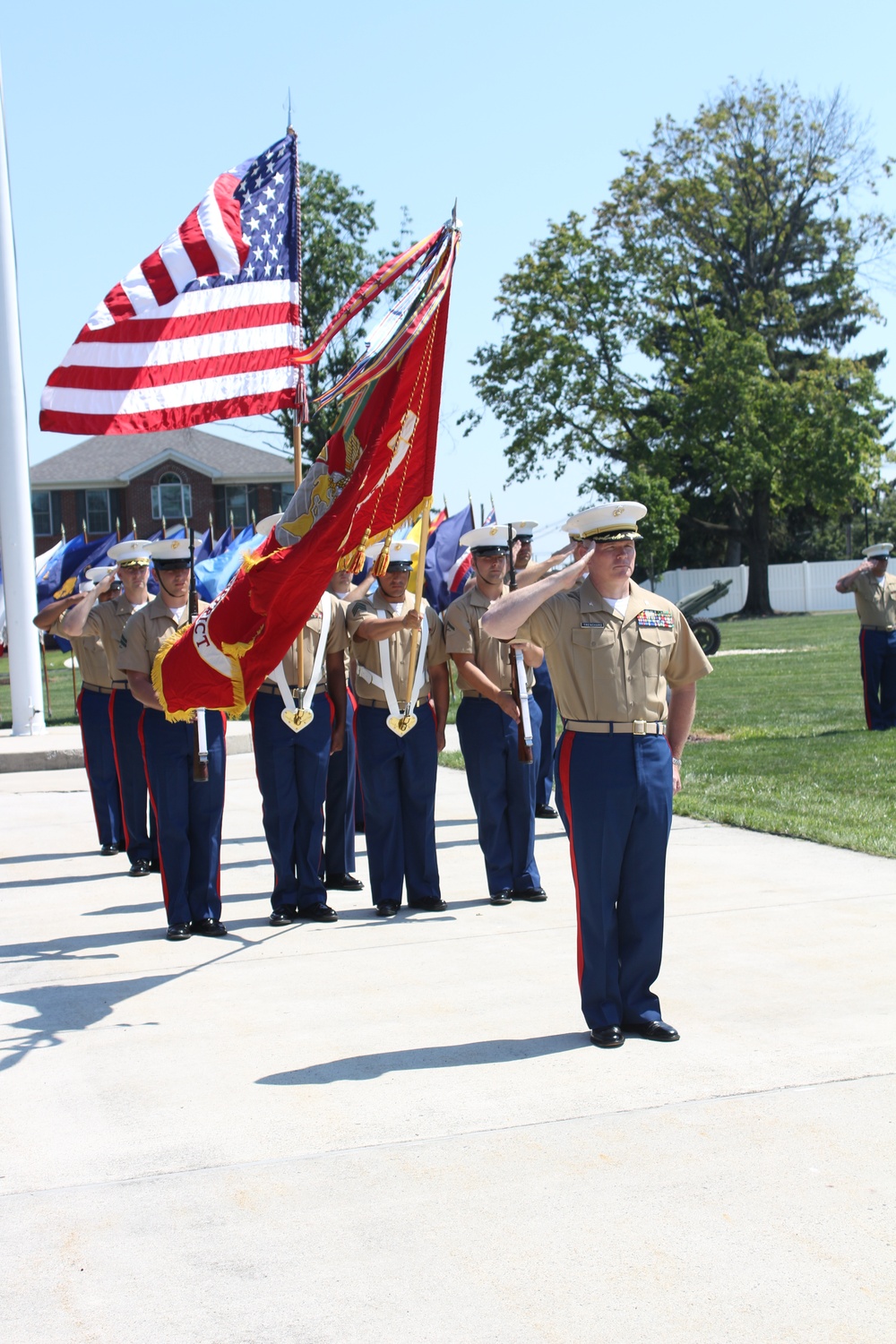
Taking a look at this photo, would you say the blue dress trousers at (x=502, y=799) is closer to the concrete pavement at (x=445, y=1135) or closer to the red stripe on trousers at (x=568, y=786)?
the concrete pavement at (x=445, y=1135)

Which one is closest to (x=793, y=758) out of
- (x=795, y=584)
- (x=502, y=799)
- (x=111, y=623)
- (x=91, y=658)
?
(x=502, y=799)

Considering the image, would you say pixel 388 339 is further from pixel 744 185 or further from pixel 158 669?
pixel 744 185

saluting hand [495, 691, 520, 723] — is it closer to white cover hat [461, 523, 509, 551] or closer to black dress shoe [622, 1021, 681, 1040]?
white cover hat [461, 523, 509, 551]

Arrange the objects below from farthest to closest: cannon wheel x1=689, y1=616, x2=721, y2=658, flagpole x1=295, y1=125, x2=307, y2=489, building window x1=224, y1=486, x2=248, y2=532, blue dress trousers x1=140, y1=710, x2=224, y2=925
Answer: building window x1=224, y1=486, x2=248, y2=532, cannon wheel x1=689, y1=616, x2=721, y2=658, blue dress trousers x1=140, y1=710, x2=224, y2=925, flagpole x1=295, y1=125, x2=307, y2=489

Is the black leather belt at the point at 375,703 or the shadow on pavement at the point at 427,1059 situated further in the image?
the black leather belt at the point at 375,703

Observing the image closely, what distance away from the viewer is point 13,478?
58.3 ft

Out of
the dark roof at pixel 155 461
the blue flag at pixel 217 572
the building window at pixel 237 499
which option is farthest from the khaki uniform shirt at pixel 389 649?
the building window at pixel 237 499

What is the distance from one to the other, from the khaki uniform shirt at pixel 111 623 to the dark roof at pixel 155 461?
167ft

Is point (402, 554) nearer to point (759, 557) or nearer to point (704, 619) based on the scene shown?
point (704, 619)

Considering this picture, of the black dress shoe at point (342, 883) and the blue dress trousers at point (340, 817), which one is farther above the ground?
the blue dress trousers at point (340, 817)

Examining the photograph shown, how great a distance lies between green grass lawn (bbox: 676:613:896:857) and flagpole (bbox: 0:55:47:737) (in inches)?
329

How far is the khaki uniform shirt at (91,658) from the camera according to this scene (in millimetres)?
10484

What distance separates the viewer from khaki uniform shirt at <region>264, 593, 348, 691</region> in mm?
7723

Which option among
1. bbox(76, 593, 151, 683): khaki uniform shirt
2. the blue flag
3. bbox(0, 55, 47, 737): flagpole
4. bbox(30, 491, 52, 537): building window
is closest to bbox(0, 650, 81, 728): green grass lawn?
bbox(0, 55, 47, 737): flagpole
